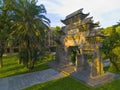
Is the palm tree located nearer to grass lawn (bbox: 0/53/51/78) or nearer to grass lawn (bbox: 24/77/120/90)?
grass lawn (bbox: 0/53/51/78)

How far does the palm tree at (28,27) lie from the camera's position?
2470cm

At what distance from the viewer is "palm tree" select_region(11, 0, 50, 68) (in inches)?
973

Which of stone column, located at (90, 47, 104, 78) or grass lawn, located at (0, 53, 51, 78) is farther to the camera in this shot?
grass lawn, located at (0, 53, 51, 78)

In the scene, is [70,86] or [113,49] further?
[113,49]

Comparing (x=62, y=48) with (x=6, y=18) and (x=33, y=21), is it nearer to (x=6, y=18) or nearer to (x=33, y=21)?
(x=33, y=21)

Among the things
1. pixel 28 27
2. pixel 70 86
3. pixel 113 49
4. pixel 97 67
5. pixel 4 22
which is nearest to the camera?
pixel 70 86

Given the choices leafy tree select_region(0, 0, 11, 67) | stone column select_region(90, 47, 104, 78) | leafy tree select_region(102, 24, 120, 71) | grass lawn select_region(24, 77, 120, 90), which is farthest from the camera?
leafy tree select_region(0, 0, 11, 67)

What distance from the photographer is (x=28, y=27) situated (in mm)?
24547

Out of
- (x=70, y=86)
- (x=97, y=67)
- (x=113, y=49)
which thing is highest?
(x=113, y=49)

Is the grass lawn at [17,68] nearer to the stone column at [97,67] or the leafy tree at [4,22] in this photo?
the leafy tree at [4,22]

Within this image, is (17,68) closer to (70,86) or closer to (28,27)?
(28,27)

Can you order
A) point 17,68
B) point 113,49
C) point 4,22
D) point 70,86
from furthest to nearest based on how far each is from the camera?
1. point 4,22
2. point 17,68
3. point 113,49
4. point 70,86

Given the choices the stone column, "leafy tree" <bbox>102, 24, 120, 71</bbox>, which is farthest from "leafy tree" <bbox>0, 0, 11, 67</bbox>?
"leafy tree" <bbox>102, 24, 120, 71</bbox>

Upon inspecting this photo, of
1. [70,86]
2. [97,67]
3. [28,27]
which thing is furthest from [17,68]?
[97,67]
